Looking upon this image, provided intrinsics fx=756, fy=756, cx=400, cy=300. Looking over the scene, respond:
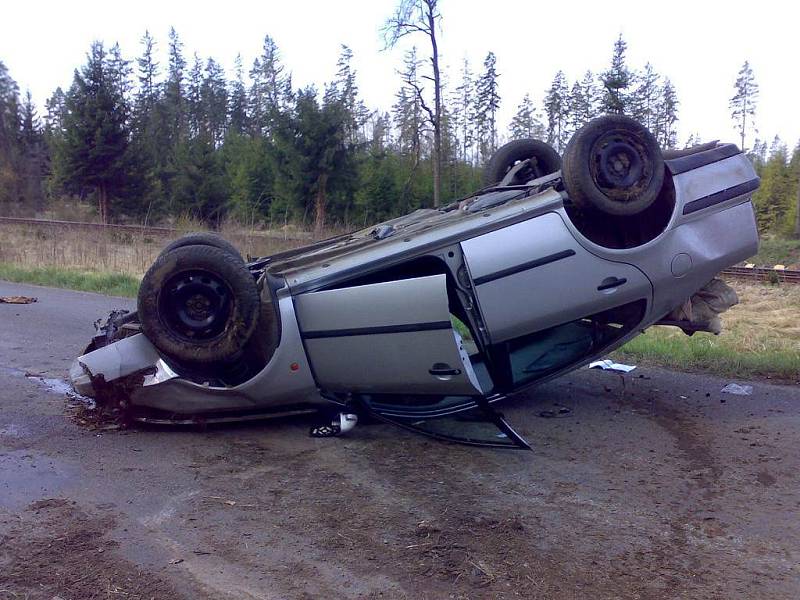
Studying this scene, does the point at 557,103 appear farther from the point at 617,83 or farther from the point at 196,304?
the point at 196,304

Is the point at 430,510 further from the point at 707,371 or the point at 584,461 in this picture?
the point at 707,371

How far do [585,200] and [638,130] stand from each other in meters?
0.67

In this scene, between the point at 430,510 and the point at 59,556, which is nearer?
the point at 59,556

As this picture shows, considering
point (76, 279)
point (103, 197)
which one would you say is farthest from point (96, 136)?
point (76, 279)

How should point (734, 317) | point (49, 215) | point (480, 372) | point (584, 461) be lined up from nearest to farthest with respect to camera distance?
point (584, 461), point (480, 372), point (734, 317), point (49, 215)

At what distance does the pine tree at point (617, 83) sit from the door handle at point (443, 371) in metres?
22.2

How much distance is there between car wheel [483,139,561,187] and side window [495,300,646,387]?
5.66ft

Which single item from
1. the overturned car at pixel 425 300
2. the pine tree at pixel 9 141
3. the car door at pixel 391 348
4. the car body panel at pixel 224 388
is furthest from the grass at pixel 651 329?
the pine tree at pixel 9 141

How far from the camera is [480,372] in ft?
19.6

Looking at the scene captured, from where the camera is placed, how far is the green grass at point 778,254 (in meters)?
29.2

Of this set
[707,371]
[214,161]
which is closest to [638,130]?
[707,371]

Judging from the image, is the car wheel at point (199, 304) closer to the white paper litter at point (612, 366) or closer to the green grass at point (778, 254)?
the white paper litter at point (612, 366)

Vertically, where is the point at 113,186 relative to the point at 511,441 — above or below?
above

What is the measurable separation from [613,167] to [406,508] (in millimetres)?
2851
